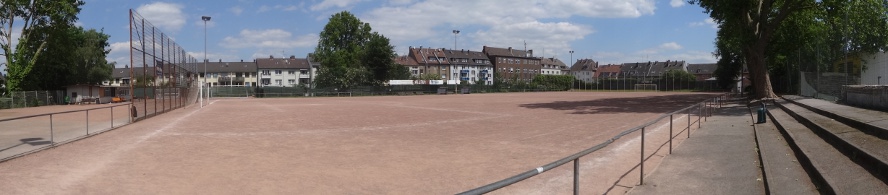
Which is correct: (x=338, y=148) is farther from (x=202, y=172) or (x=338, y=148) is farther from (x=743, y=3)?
(x=743, y=3)

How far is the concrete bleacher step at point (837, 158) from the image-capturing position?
213 inches

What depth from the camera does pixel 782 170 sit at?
22.8 ft

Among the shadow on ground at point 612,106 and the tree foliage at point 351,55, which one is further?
the tree foliage at point 351,55

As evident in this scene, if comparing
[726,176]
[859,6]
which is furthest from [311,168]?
[859,6]

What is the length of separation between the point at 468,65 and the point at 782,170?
12098 cm

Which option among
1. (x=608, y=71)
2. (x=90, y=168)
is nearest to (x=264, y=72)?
A: (x=608, y=71)

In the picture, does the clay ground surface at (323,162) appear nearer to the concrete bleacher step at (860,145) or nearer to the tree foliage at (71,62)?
the concrete bleacher step at (860,145)

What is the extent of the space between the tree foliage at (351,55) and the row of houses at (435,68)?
72.2 ft

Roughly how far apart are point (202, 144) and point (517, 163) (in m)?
7.45

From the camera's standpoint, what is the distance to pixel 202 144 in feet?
40.9

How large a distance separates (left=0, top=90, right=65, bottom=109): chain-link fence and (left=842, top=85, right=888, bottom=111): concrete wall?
157ft

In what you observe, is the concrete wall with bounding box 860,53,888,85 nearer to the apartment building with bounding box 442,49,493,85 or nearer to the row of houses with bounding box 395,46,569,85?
the row of houses with bounding box 395,46,569,85

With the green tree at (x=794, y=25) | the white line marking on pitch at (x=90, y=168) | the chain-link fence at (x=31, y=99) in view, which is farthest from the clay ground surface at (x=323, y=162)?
the chain-link fence at (x=31, y=99)

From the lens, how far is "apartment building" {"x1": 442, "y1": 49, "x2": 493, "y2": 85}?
125750 millimetres
